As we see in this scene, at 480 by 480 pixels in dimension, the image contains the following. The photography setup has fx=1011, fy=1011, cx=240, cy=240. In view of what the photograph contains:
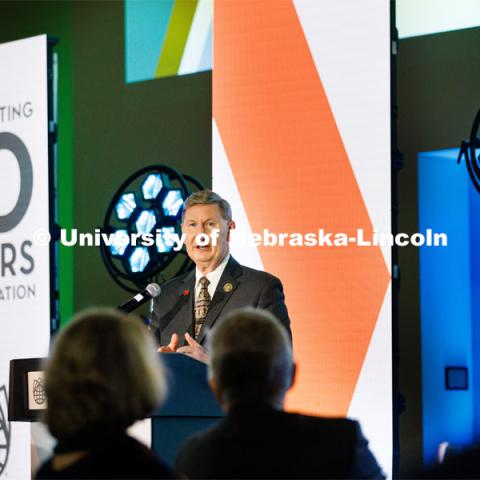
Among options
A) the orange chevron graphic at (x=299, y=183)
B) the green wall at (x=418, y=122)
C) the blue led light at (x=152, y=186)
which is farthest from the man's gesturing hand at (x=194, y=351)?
the blue led light at (x=152, y=186)

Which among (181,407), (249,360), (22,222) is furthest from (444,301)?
(249,360)

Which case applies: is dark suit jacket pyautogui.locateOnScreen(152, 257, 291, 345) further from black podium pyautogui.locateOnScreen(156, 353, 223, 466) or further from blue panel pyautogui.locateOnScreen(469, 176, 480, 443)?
blue panel pyautogui.locateOnScreen(469, 176, 480, 443)

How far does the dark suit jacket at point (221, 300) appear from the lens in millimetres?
3893

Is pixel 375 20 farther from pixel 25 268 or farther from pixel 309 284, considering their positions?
pixel 25 268

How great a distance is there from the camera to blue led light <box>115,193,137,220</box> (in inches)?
236

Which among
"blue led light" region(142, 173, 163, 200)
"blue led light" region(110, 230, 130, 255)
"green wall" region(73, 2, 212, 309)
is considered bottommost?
"blue led light" region(110, 230, 130, 255)

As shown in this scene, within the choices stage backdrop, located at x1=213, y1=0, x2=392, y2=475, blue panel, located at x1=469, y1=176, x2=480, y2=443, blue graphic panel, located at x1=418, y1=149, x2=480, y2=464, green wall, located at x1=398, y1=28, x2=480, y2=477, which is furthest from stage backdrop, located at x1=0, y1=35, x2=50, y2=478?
blue panel, located at x1=469, y1=176, x2=480, y2=443

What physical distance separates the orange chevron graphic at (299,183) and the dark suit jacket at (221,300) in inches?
25.0

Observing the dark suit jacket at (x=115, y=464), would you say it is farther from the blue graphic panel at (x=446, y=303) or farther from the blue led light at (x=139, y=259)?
the blue led light at (x=139, y=259)

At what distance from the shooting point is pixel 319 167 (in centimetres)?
461

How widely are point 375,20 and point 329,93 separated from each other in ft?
1.26

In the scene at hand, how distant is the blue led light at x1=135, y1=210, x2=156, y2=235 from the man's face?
1805 mm

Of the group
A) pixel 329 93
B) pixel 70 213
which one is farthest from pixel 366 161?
pixel 70 213

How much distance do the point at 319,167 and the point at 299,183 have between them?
4.8 inches
